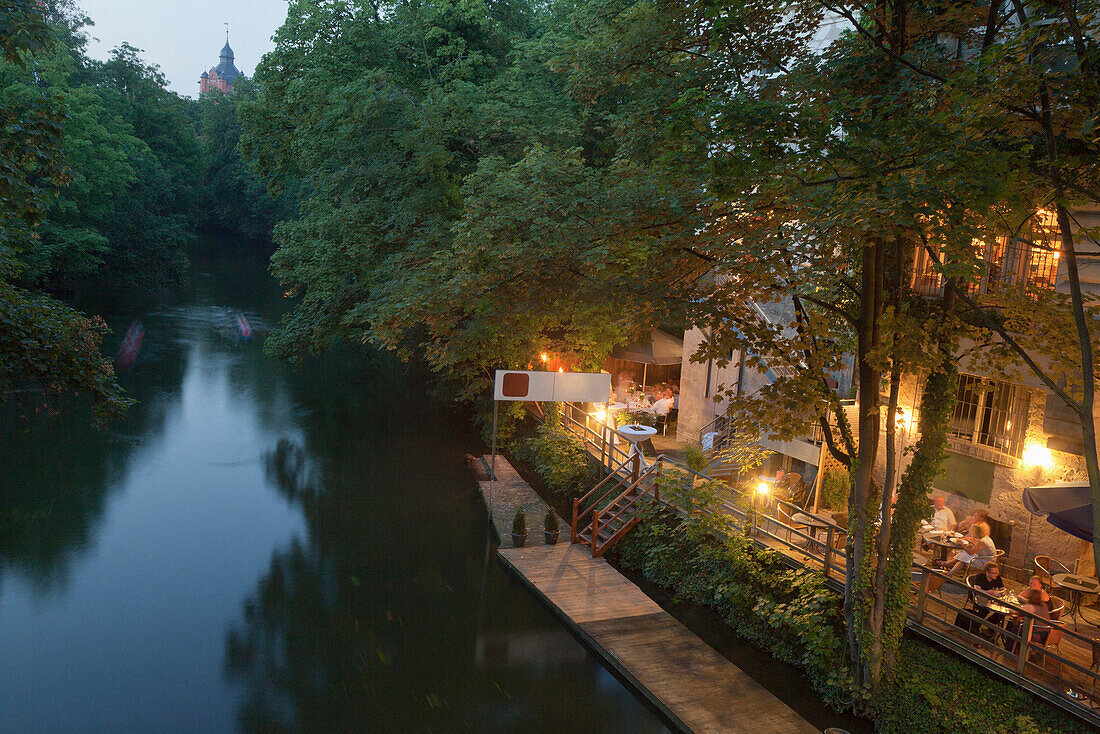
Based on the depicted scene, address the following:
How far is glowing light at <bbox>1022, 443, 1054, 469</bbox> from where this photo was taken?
41.4 ft

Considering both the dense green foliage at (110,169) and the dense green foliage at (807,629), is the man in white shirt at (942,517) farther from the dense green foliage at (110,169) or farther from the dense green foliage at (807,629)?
the dense green foliage at (110,169)

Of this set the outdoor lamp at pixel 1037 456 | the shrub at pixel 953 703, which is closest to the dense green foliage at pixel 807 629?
the shrub at pixel 953 703

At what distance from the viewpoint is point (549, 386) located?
1752 centimetres

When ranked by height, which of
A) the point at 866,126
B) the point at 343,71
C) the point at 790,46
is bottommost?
the point at 866,126

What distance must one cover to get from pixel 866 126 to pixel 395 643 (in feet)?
34.0

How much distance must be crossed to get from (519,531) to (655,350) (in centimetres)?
859

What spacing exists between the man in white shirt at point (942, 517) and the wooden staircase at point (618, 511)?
520 cm

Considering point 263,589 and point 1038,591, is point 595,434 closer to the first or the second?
point 263,589

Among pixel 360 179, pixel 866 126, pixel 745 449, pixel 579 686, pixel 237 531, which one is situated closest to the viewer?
pixel 866 126

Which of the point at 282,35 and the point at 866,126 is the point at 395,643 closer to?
the point at 866,126

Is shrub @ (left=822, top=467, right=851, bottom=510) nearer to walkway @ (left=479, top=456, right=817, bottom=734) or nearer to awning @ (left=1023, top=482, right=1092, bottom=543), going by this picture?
walkway @ (left=479, top=456, right=817, bottom=734)

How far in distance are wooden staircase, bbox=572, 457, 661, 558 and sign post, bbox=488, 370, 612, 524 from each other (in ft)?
6.34

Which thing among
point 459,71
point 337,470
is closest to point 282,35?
point 459,71

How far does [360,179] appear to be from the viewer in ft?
76.9
